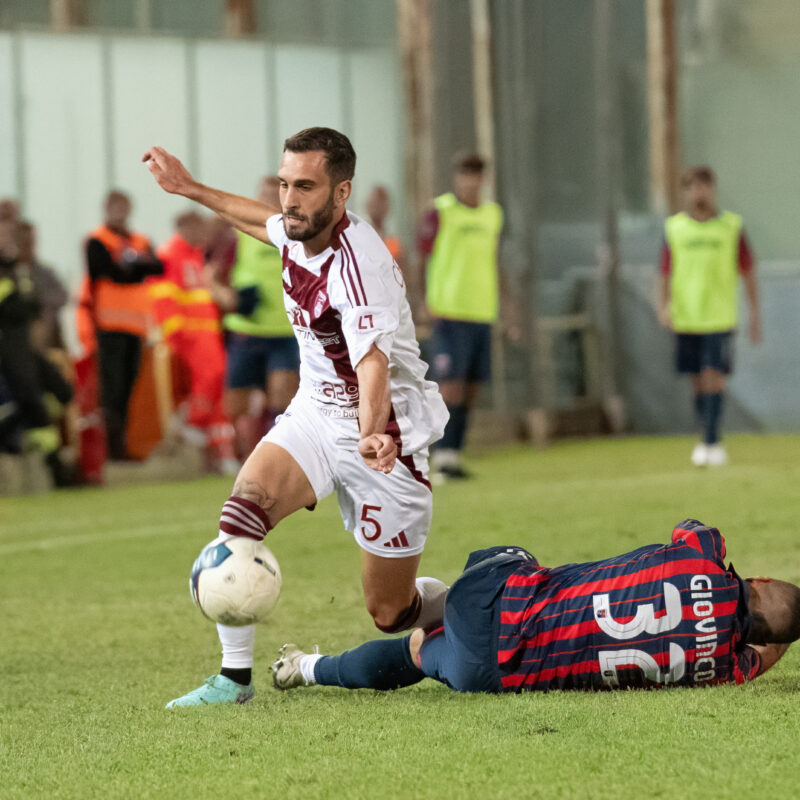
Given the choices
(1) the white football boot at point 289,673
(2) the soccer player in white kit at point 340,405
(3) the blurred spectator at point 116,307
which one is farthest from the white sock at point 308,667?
(3) the blurred spectator at point 116,307

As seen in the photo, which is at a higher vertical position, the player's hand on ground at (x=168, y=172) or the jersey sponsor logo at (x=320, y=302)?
the player's hand on ground at (x=168, y=172)

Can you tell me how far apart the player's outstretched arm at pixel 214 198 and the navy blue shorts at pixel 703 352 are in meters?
7.28

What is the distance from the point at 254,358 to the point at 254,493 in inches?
275

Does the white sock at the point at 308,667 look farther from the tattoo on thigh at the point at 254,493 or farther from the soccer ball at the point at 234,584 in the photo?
the tattoo on thigh at the point at 254,493

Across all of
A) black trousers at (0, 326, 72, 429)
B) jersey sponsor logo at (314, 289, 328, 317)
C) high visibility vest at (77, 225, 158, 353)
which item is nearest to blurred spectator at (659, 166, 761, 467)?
high visibility vest at (77, 225, 158, 353)

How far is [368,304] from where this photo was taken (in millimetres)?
4352

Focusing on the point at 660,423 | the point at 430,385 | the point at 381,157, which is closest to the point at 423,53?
the point at 381,157

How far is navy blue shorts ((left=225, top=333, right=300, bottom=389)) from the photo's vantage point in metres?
11.0

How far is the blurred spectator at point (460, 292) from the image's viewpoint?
36.6 ft

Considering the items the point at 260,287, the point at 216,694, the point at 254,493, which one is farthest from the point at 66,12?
the point at 216,694

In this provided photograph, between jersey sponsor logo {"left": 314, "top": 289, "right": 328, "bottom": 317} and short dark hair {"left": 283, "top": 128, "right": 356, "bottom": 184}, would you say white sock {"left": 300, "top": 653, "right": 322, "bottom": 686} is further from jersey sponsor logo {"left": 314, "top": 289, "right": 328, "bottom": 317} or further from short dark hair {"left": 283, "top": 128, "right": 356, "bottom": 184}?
short dark hair {"left": 283, "top": 128, "right": 356, "bottom": 184}

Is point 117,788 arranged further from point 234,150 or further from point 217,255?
point 234,150

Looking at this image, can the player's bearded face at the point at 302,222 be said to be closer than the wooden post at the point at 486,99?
Yes

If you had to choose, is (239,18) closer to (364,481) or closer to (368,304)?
(364,481)
